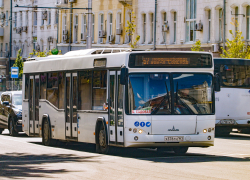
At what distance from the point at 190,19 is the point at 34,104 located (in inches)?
931

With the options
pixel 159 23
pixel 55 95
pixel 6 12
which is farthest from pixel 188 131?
pixel 6 12

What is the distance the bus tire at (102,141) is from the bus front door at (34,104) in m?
5.02

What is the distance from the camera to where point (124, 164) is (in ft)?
45.8

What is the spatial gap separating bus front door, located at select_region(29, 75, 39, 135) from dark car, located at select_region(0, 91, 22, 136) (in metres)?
3.62

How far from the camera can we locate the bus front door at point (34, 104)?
21.5 m

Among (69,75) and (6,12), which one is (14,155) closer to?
(69,75)

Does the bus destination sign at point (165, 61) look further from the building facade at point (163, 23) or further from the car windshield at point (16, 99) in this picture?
the building facade at point (163, 23)

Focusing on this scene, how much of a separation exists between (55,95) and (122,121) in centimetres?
469

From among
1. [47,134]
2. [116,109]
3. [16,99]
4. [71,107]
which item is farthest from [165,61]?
[16,99]

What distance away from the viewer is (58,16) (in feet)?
200

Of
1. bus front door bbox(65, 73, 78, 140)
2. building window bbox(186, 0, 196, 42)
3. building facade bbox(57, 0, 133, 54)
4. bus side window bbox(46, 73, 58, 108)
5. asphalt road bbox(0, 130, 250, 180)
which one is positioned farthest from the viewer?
building facade bbox(57, 0, 133, 54)

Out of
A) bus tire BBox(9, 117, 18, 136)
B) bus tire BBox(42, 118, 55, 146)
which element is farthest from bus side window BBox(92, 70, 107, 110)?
bus tire BBox(9, 117, 18, 136)

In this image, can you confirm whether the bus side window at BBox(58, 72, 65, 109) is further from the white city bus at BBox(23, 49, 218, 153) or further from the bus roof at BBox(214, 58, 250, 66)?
the bus roof at BBox(214, 58, 250, 66)

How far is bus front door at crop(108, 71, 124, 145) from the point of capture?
15.7 m
